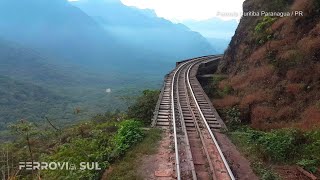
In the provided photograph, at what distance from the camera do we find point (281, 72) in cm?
2072

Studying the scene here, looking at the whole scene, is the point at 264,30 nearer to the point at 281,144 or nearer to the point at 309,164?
the point at 281,144

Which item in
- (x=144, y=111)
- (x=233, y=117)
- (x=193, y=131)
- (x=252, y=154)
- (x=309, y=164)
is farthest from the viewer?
(x=144, y=111)

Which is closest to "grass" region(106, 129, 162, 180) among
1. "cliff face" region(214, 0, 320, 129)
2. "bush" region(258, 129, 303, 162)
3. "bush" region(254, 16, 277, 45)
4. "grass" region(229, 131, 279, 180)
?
"grass" region(229, 131, 279, 180)

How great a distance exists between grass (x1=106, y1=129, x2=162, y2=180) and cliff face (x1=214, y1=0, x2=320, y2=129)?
5.42 m

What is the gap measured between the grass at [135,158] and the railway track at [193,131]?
0.82m

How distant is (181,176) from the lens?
10141 mm

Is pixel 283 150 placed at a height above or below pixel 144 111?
above

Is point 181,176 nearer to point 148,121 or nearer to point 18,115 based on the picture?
point 148,121

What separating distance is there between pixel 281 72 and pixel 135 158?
12.2 meters

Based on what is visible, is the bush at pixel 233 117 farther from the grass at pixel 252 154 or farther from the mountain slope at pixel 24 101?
the mountain slope at pixel 24 101

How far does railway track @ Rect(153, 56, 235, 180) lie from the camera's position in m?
10.6

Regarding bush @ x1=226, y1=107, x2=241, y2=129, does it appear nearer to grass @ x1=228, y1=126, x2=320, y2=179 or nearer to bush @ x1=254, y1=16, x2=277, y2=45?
grass @ x1=228, y1=126, x2=320, y2=179

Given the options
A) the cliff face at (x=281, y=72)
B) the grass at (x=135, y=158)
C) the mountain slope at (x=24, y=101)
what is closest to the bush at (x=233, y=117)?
the cliff face at (x=281, y=72)

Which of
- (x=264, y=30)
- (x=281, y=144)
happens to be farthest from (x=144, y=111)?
(x=264, y=30)
